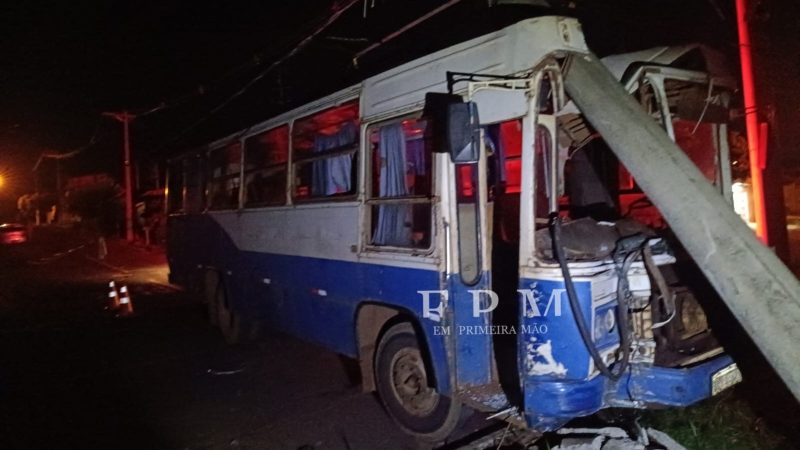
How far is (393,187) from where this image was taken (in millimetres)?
4953

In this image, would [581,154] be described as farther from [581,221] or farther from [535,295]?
[535,295]

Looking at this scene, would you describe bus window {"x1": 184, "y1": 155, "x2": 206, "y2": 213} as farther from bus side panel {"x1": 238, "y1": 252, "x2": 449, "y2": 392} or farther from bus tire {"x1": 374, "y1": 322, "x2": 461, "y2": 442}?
bus tire {"x1": 374, "y1": 322, "x2": 461, "y2": 442}

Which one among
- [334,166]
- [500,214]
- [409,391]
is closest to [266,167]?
[334,166]

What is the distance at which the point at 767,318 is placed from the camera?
2949 millimetres

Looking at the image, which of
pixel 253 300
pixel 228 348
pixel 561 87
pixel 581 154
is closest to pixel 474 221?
pixel 561 87

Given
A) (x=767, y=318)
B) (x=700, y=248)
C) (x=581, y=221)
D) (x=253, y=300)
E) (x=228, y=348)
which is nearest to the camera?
(x=767, y=318)

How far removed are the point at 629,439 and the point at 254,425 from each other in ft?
11.2

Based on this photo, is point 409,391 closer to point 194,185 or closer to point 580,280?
point 580,280

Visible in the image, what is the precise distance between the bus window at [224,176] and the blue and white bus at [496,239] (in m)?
1.73

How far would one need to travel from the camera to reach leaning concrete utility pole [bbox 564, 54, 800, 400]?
293 centimetres

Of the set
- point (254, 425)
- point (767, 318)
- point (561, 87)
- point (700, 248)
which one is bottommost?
point (254, 425)

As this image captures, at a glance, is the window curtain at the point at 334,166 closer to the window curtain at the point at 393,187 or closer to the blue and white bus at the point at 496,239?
the blue and white bus at the point at 496,239

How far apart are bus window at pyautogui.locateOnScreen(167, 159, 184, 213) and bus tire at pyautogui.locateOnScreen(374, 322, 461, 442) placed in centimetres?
673

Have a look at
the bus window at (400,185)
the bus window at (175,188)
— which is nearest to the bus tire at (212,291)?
the bus window at (175,188)
